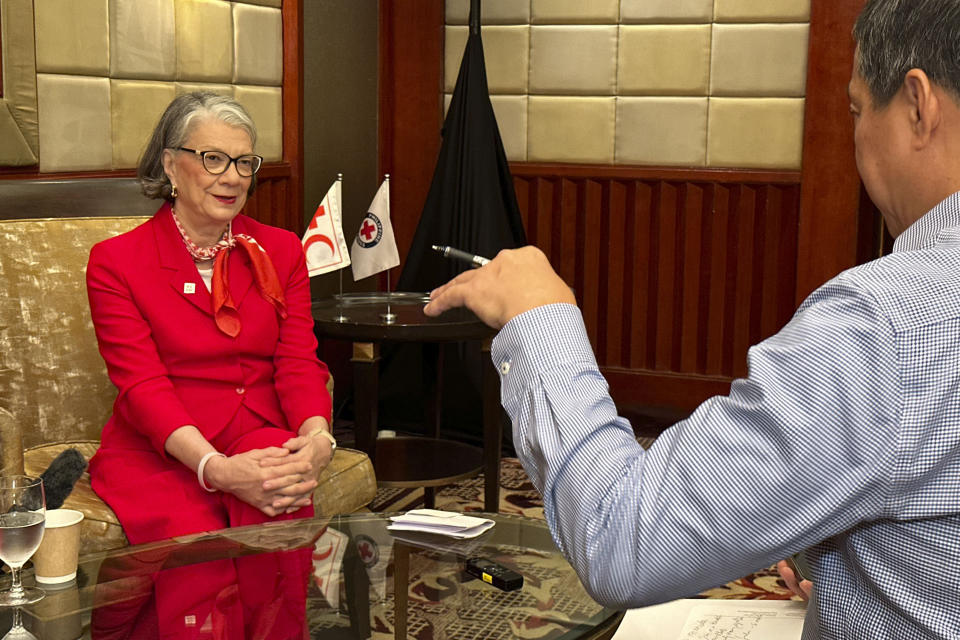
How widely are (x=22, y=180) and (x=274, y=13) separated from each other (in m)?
1.58

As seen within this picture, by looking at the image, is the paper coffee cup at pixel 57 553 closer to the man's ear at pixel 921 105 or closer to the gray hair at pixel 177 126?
the gray hair at pixel 177 126

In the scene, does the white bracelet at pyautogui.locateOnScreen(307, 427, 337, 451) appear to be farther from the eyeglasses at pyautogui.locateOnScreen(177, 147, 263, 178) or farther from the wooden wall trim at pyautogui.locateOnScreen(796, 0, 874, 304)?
the wooden wall trim at pyautogui.locateOnScreen(796, 0, 874, 304)

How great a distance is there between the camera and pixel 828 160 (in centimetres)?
462

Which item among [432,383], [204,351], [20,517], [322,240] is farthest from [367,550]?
[432,383]

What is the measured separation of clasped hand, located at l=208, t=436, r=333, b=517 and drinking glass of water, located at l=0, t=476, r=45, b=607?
27.8 inches

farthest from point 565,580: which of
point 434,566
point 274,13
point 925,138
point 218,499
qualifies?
point 274,13

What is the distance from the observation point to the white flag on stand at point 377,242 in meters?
3.62

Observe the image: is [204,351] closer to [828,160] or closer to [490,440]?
[490,440]

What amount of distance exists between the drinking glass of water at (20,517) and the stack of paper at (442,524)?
0.68m

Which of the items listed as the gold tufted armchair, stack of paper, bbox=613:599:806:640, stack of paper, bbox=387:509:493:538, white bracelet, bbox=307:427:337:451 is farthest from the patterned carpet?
stack of paper, bbox=613:599:806:640

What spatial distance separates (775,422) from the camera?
30.3 inches

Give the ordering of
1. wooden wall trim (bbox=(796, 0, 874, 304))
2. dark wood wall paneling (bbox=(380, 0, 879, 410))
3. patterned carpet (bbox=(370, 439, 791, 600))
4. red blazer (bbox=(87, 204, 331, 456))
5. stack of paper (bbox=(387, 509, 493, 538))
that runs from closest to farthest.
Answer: stack of paper (bbox=(387, 509, 493, 538)) < red blazer (bbox=(87, 204, 331, 456)) < patterned carpet (bbox=(370, 439, 791, 600)) < wooden wall trim (bbox=(796, 0, 874, 304)) < dark wood wall paneling (bbox=(380, 0, 879, 410))

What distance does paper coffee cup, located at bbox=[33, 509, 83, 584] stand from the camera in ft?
5.64

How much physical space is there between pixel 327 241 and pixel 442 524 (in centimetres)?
161
